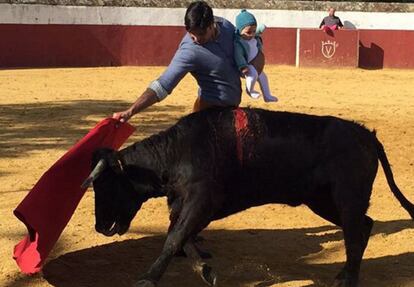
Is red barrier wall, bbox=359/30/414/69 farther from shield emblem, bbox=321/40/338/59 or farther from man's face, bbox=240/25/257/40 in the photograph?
man's face, bbox=240/25/257/40

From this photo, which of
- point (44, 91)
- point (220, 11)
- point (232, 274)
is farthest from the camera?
point (220, 11)

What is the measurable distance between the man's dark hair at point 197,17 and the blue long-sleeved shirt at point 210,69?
194mm

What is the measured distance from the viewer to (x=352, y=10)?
20.3m

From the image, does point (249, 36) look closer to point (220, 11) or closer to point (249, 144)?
point (249, 144)

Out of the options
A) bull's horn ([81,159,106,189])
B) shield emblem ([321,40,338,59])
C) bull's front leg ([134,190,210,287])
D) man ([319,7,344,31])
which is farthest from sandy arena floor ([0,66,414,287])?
man ([319,7,344,31])

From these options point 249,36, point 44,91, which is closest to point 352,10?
point 44,91

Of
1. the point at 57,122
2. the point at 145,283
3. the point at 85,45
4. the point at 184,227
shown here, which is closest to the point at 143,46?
the point at 85,45

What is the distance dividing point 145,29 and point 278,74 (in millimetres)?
3952

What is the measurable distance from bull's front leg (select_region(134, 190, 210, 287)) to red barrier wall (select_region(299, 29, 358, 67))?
15.9 metres

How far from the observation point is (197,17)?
158 inches

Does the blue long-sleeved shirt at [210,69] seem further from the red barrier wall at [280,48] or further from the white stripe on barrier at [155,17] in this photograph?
the red barrier wall at [280,48]

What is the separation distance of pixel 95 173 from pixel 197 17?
1.01 m

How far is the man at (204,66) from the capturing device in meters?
4.04

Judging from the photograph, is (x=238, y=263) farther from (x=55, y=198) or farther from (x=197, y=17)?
(x=197, y=17)
